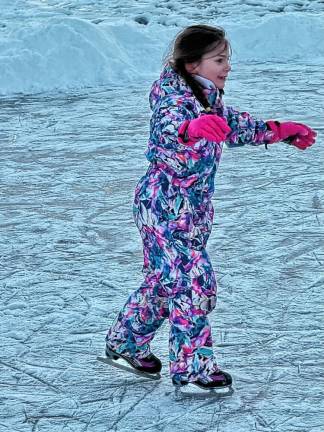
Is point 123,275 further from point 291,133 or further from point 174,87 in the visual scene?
point 174,87

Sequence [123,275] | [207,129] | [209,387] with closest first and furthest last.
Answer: [207,129], [209,387], [123,275]

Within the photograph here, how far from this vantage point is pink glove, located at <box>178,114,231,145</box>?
9.77ft

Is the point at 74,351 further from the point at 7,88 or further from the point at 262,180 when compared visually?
the point at 7,88

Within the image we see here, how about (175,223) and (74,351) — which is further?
(74,351)

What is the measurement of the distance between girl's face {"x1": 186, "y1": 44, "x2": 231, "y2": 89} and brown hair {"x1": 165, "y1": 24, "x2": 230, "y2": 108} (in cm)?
1

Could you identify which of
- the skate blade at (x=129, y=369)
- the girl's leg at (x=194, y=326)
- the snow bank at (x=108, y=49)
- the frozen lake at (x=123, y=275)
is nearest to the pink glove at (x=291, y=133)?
the girl's leg at (x=194, y=326)

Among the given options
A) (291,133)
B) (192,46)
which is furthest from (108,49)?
(192,46)

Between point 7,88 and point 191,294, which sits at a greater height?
point 191,294

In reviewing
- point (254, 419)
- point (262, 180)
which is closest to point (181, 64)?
point (254, 419)

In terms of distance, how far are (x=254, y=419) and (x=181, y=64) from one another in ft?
3.39

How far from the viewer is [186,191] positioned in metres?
3.24

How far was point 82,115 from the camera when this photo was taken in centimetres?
786

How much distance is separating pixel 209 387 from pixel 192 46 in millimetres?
1009

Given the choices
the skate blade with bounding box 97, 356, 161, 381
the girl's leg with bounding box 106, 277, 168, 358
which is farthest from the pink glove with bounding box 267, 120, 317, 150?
the skate blade with bounding box 97, 356, 161, 381
